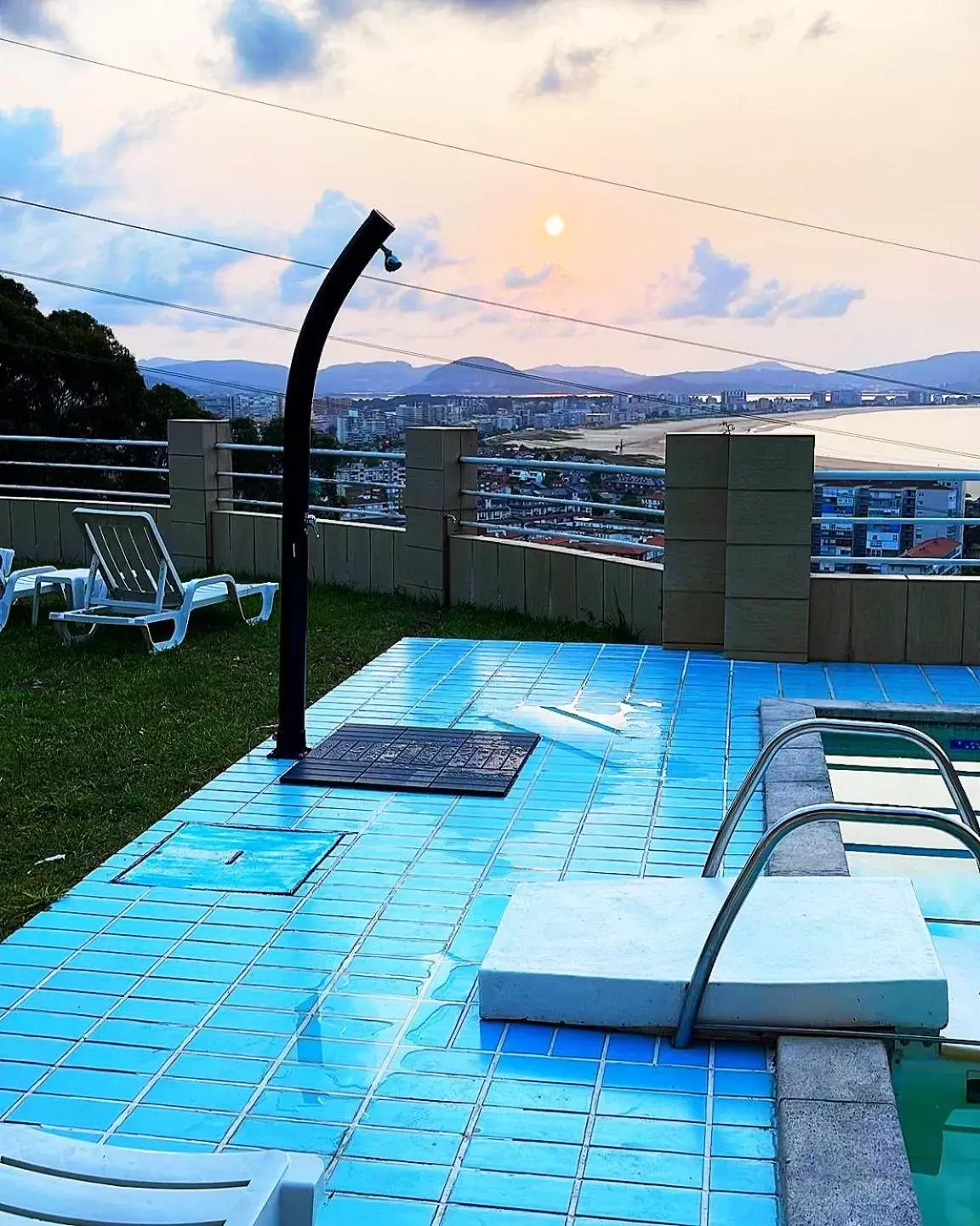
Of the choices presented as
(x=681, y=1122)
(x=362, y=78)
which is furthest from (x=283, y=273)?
(x=681, y=1122)

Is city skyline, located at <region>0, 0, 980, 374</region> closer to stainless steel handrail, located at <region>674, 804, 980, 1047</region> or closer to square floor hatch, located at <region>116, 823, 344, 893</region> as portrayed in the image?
square floor hatch, located at <region>116, 823, 344, 893</region>

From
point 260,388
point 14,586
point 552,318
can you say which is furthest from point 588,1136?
point 552,318

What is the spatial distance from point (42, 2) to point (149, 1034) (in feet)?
84.3

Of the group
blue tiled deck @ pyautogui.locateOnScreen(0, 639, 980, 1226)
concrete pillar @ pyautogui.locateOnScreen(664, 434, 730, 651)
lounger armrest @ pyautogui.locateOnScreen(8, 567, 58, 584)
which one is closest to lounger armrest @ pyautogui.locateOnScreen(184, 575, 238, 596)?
lounger armrest @ pyautogui.locateOnScreen(8, 567, 58, 584)

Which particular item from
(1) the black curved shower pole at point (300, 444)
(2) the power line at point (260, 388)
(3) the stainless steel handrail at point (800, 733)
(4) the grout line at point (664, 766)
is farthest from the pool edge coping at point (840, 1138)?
(2) the power line at point (260, 388)

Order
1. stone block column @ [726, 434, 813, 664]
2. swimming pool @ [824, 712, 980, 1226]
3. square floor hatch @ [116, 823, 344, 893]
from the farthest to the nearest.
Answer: stone block column @ [726, 434, 813, 664]
square floor hatch @ [116, 823, 344, 893]
swimming pool @ [824, 712, 980, 1226]

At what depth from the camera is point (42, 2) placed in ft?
83.1

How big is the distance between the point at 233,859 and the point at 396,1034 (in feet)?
5.46

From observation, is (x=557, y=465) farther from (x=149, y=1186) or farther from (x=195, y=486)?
(x=149, y=1186)

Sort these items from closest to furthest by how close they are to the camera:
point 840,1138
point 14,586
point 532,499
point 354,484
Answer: point 840,1138 < point 14,586 < point 532,499 < point 354,484

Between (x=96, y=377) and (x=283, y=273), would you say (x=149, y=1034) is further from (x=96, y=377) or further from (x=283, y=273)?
(x=283, y=273)

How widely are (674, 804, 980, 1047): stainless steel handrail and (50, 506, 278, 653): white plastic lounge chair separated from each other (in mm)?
6592

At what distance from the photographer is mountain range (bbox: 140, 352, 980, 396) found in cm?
1684

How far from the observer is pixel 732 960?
3.99 m
